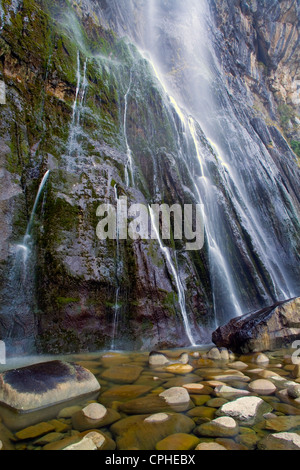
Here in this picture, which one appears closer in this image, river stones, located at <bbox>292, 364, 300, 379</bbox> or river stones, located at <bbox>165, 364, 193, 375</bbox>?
river stones, located at <bbox>292, 364, 300, 379</bbox>

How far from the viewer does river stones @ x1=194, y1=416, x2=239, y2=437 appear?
110 inches

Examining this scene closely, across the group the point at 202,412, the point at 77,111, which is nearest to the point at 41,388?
the point at 202,412

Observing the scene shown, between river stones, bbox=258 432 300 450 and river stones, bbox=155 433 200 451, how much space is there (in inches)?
24.3

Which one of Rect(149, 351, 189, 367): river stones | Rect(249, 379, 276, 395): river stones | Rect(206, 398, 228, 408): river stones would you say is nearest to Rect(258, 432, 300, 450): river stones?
Rect(206, 398, 228, 408): river stones

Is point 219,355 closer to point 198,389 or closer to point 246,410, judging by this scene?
point 198,389

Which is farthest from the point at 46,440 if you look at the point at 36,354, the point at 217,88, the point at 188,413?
the point at 217,88

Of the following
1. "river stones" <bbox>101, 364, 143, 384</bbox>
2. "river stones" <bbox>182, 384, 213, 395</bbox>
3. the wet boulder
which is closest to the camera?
the wet boulder

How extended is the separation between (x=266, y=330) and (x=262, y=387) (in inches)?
109

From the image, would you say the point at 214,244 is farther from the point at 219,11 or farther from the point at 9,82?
the point at 219,11

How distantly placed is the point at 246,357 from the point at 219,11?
3361 centimetres

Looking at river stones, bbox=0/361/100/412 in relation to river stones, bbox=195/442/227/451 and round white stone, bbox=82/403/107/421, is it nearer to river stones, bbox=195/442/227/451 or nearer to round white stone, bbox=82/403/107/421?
round white stone, bbox=82/403/107/421

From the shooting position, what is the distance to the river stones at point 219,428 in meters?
2.80

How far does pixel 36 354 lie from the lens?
6324mm

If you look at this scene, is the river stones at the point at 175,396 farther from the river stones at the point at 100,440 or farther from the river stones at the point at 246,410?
the river stones at the point at 100,440
